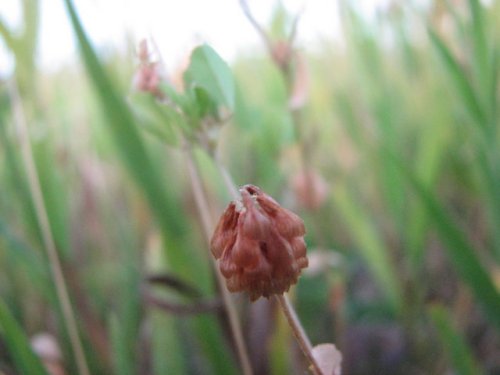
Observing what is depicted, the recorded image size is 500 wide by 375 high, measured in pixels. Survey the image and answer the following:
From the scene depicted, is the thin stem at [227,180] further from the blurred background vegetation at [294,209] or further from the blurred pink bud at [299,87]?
the blurred pink bud at [299,87]

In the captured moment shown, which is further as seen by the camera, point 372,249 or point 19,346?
point 372,249

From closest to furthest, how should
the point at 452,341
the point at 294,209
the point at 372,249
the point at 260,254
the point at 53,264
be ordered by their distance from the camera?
the point at 260,254
the point at 452,341
the point at 53,264
the point at 372,249
the point at 294,209

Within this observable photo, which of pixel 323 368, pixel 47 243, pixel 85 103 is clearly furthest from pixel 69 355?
pixel 85 103

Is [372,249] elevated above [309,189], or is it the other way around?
[309,189]

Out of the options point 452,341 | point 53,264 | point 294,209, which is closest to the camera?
point 452,341

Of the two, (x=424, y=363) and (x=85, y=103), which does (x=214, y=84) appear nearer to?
(x=424, y=363)

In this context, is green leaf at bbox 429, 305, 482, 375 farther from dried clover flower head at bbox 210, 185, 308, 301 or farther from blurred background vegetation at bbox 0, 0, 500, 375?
dried clover flower head at bbox 210, 185, 308, 301

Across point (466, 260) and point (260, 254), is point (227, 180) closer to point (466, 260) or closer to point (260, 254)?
point (260, 254)

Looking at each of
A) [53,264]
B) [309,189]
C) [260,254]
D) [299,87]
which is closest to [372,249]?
[309,189]
